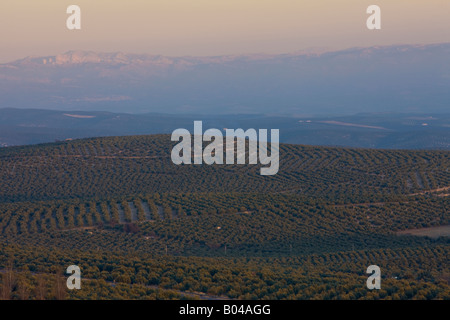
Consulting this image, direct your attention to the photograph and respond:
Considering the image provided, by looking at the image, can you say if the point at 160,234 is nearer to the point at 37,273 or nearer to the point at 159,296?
the point at 37,273

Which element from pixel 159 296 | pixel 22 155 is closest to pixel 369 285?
pixel 159 296

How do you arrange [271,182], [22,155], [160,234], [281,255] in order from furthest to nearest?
[22,155] → [271,182] → [160,234] → [281,255]

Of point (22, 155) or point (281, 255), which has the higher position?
point (22, 155)

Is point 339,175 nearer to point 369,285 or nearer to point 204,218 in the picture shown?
point 204,218

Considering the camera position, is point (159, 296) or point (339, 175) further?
point (339, 175)

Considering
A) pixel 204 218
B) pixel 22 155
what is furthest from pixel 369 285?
pixel 22 155
